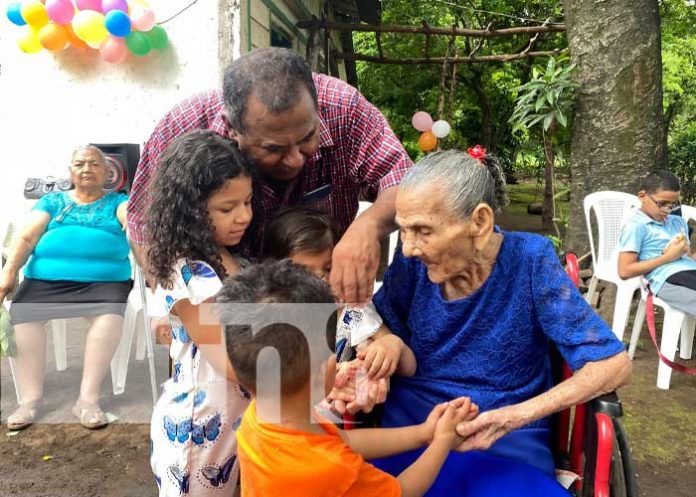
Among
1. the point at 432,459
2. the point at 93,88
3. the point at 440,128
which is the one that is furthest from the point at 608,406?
the point at 440,128

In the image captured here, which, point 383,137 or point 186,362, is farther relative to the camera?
point 383,137

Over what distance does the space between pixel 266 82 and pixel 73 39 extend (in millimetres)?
3943

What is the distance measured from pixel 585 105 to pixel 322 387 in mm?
4433

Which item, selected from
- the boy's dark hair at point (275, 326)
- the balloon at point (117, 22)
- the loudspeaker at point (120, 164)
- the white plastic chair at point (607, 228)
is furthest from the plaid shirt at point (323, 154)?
the white plastic chair at point (607, 228)

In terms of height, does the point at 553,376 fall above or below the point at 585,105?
below

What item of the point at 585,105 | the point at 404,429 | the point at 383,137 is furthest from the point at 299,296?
the point at 585,105

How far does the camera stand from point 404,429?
151 centimetres

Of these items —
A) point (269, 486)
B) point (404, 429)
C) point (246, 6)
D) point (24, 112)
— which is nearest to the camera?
point (269, 486)

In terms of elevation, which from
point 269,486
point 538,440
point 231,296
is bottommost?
point 538,440

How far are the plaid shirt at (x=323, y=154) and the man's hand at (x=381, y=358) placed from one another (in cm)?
45

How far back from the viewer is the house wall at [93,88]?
468cm

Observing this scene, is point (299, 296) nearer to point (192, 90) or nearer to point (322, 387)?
point (322, 387)

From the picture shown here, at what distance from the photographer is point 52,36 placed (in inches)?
177

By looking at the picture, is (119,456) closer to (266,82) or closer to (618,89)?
(266,82)
